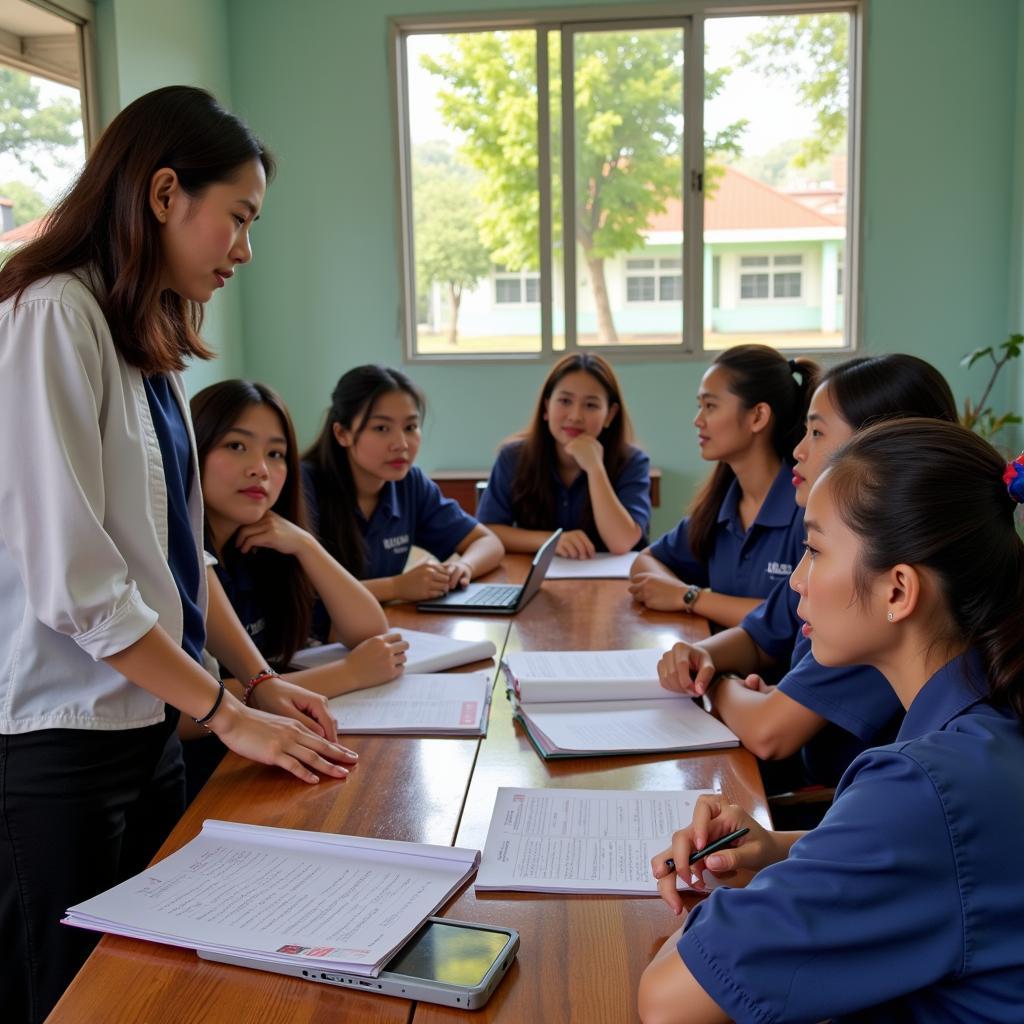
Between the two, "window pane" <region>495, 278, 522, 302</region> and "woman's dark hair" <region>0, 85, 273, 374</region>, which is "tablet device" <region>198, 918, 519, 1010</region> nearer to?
"woman's dark hair" <region>0, 85, 273, 374</region>

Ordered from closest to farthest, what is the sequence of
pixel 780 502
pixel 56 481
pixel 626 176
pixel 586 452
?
1. pixel 56 481
2. pixel 780 502
3. pixel 586 452
4. pixel 626 176

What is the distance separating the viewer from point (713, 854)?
1063 mm

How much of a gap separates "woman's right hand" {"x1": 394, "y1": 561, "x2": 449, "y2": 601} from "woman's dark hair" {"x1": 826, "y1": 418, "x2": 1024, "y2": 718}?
1.47 m

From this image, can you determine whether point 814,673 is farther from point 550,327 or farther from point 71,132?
point 550,327

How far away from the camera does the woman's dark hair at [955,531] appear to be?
0.98 meters

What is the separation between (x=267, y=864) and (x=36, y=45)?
135 inches

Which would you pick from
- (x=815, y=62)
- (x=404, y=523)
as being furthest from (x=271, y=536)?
(x=815, y=62)

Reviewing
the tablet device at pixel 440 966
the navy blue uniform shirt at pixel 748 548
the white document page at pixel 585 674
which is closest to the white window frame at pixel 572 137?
the navy blue uniform shirt at pixel 748 548

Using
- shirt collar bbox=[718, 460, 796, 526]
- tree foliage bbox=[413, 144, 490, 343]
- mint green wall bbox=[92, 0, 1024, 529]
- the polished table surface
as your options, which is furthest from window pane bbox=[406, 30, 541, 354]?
the polished table surface

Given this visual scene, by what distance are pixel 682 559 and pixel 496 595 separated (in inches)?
18.7

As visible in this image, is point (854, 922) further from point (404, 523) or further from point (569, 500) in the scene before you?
point (569, 500)

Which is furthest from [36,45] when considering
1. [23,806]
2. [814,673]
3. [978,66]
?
[978,66]

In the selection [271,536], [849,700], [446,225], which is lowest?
[849,700]

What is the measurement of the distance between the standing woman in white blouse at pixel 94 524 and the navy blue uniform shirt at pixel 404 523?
1.29 meters
